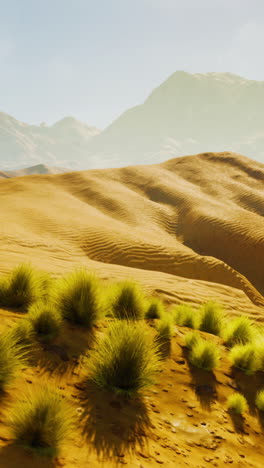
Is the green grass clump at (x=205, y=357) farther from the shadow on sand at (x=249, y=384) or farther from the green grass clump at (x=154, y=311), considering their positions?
the green grass clump at (x=154, y=311)

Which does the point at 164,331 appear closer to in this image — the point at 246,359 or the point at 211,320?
the point at 246,359

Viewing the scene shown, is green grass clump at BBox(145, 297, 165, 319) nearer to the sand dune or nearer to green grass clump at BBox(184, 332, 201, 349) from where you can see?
green grass clump at BBox(184, 332, 201, 349)

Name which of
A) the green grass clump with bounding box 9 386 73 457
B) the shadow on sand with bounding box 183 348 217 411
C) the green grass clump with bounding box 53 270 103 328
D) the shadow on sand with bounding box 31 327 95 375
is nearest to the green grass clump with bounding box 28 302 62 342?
the shadow on sand with bounding box 31 327 95 375

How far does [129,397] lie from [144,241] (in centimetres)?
1032

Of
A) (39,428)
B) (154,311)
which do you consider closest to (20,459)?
(39,428)

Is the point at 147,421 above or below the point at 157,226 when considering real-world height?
above

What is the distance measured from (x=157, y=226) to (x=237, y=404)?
15129 mm

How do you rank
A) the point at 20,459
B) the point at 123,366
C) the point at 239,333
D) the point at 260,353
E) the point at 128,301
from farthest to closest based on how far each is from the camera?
1. the point at 239,333
2. the point at 128,301
3. the point at 260,353
4. the point at 123,366
5. the point at 20,459

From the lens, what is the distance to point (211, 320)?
15.3ft

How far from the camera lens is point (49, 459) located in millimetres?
1844

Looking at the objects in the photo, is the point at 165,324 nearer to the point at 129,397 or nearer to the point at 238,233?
Result: the point at 129,397

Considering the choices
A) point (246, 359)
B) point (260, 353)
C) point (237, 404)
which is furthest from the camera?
point (260, 353)

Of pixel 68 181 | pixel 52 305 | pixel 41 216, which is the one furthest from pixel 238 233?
pixel 52 305

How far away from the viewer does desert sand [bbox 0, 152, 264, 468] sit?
2.35 metres
